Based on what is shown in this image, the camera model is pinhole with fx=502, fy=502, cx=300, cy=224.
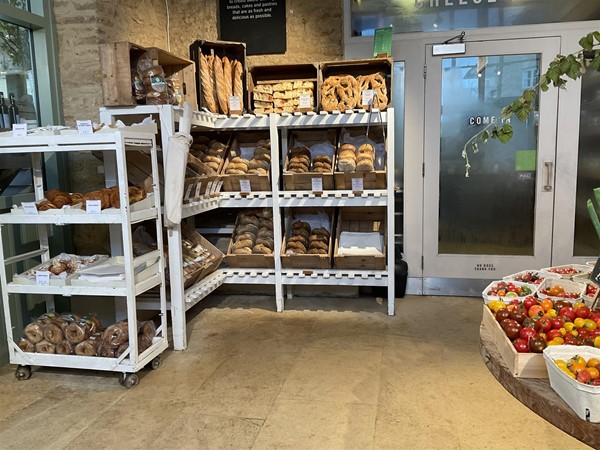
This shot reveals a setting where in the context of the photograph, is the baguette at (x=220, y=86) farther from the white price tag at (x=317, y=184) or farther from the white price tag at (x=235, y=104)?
the white price tag at (x=317, y=184)

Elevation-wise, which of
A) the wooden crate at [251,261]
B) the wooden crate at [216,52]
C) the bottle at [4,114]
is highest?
the wooden crate at [216,52]

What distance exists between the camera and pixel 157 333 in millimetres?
3385

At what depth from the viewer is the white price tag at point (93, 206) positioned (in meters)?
2.90

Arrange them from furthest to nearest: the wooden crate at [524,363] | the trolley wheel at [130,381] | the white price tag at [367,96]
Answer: the white price tag at [367,96]
the trolley wheel at [130,381]
the wooden crate at [524,363]

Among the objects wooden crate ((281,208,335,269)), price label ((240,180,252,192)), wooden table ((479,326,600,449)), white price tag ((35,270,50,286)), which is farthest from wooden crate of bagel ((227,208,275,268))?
wooden table ((479,326,600,449))

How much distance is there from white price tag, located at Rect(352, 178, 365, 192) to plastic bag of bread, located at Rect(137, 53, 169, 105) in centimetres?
158

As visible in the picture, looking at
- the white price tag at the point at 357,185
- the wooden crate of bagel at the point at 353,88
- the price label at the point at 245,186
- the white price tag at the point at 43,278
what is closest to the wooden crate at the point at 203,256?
the price label at the point at 245,186

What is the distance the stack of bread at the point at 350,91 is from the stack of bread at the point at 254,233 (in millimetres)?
1167

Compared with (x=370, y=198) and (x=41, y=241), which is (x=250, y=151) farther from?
(x=41, y=241)

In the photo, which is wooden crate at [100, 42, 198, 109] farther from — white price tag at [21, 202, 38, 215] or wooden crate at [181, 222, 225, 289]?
wooden crate at [181, 222, 225, 289]

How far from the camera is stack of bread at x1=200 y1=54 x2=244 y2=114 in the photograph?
409cm

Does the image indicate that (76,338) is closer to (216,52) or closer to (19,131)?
(19,131)

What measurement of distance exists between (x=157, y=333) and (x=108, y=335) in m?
0.37

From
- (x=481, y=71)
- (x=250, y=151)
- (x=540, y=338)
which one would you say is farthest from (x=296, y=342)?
(x=481, y=71)
